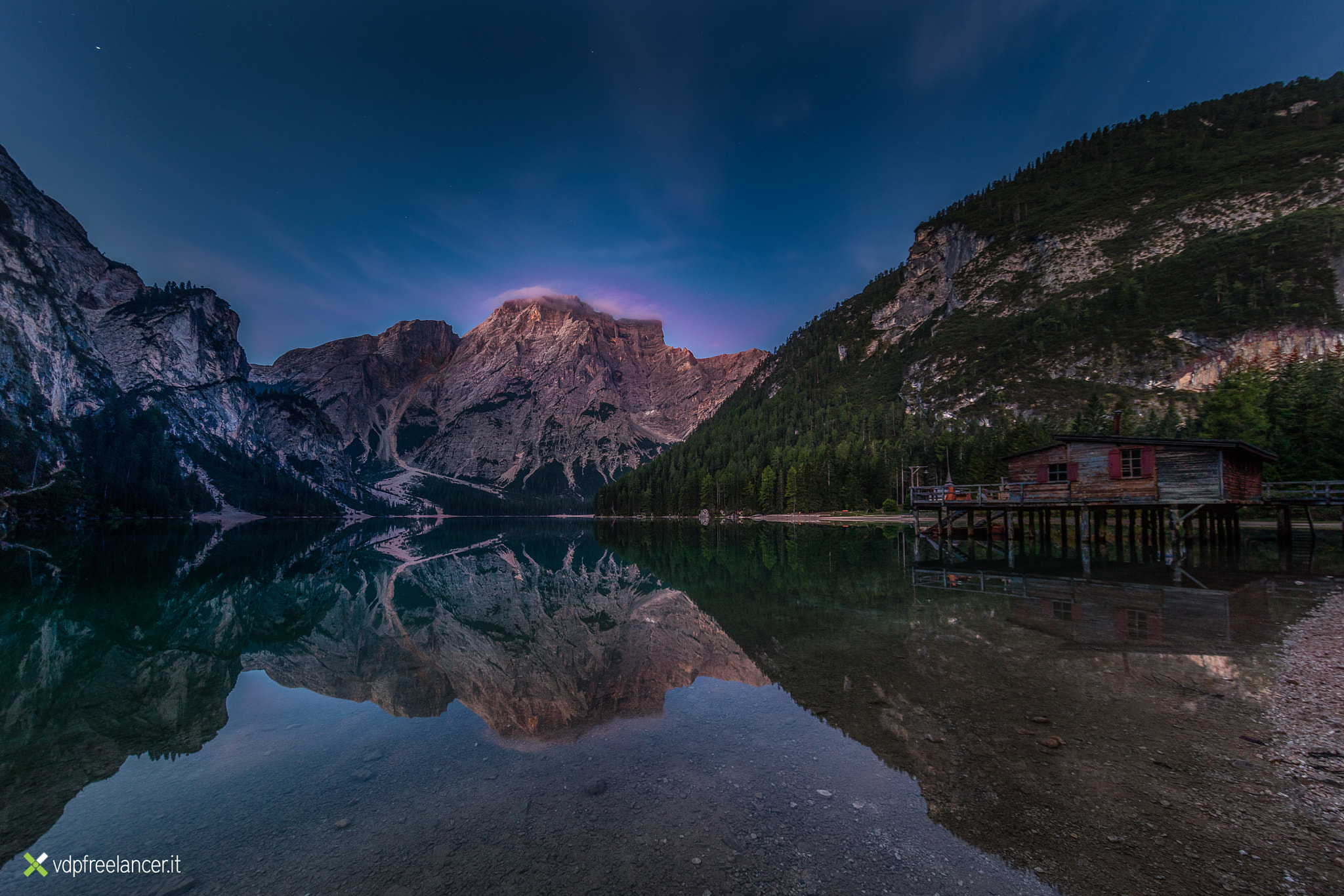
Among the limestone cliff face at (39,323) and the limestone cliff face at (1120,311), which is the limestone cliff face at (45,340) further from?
the limestone cliff face at (1120,311)

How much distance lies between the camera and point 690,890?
6152 millimetres

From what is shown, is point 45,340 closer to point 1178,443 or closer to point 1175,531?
point 1178,443

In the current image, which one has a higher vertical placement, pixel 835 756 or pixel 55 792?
pixel 835 756

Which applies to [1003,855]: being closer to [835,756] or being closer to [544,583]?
[835,756]

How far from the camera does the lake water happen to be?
6.66m

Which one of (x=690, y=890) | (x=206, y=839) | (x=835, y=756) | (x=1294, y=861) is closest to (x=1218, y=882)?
(x=1294, y=861)

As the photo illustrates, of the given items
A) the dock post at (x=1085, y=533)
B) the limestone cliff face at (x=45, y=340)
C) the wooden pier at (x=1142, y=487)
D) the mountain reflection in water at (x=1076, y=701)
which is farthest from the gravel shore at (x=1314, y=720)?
the limestone cliff face at (x=45, y=340)

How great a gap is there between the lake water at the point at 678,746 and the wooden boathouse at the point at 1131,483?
7.57 meters

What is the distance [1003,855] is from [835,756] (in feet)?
11.0

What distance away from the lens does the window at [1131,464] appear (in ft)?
108

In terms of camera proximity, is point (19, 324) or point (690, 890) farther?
point (19, 324)

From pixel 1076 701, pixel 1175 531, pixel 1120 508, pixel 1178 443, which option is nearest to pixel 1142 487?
pixel 1120 508

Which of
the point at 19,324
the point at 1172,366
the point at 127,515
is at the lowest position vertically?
the point at 127,515

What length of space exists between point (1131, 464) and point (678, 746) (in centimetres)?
3786
